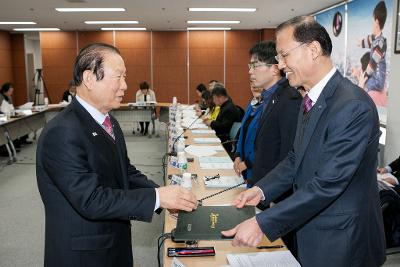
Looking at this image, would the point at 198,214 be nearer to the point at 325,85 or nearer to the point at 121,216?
the point at 121,216

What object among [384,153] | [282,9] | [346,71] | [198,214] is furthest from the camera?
[282,9]

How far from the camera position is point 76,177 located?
142cm

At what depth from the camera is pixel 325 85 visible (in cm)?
153

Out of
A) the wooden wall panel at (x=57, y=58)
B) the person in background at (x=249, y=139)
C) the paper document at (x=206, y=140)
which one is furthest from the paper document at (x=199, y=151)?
the wooden wall panel at (x=57, y=58)

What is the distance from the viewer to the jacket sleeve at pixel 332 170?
1.37 metres

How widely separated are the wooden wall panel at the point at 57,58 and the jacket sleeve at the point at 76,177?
12.8 m

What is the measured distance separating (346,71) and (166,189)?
7407mm

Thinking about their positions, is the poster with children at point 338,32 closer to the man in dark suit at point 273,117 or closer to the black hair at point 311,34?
the man in dark suit at point 273,117

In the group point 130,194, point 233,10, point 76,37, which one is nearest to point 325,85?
point 130,194

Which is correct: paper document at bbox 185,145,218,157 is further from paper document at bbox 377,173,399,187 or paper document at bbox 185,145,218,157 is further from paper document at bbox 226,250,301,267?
paper document at bbox 226,250,301,267

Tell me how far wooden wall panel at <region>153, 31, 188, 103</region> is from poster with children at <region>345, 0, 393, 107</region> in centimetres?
649

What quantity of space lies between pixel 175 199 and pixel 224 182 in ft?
3.59

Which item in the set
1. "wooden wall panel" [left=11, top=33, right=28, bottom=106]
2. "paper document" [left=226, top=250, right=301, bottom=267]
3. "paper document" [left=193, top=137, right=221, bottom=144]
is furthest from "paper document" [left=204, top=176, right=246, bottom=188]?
"wooden wall panel" [left=11, top=33, right=28, bottom=106]

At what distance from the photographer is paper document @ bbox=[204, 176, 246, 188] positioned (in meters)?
2.66
